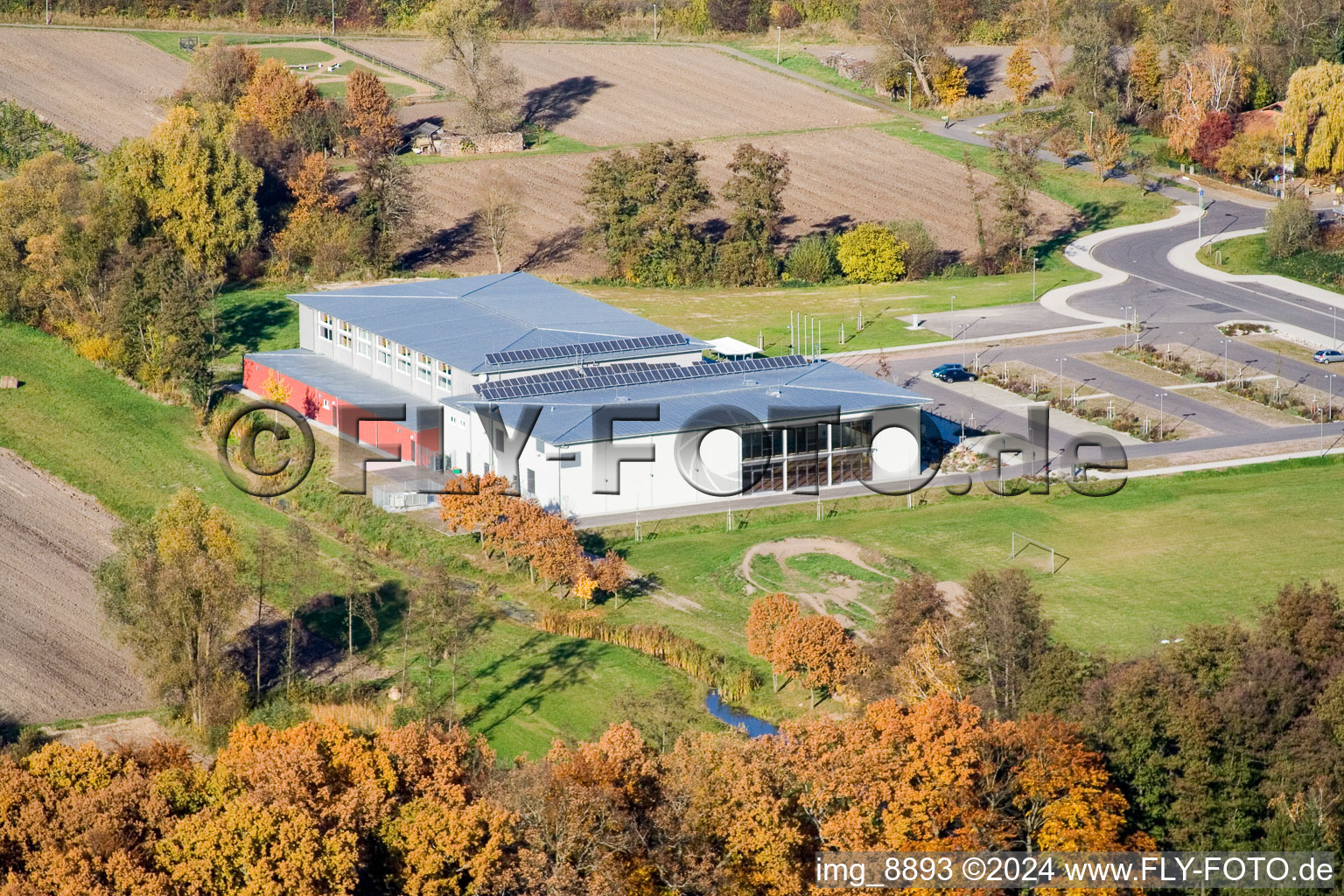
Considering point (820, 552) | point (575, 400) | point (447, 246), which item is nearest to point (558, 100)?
point (447, 246)

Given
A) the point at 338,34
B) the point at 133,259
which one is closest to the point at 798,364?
the point at 133,259

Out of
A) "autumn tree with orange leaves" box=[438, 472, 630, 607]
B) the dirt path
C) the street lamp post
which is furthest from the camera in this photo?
the street lamp post

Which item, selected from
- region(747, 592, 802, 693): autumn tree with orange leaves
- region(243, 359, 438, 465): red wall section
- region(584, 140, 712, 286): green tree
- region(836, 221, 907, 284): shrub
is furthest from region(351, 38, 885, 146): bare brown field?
region(747, 592, 802, 693): autumn tree with orange leaves

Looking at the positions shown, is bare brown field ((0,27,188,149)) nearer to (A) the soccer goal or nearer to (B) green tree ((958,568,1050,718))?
(A) the soccer goal

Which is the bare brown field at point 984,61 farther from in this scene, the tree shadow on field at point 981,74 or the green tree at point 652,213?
the green tree at point 652,213

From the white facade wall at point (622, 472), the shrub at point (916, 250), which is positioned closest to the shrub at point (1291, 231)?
the shrub at point (916, 250)

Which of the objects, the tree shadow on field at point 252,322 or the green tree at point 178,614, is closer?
the green tree at point 178,614
